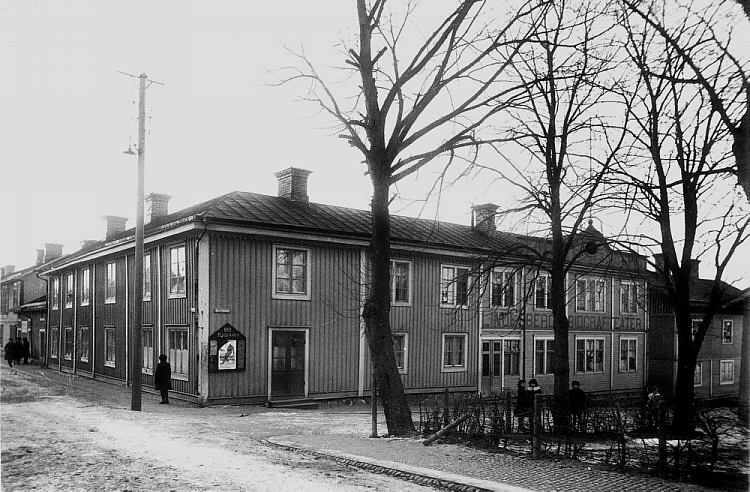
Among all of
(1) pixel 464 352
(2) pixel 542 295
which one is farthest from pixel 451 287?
(2) pixel 542 295

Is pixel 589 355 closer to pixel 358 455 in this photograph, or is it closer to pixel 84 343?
pixel 84 343

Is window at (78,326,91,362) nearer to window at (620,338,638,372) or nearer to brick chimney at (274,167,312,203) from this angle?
brick chimney at (274,167,312,203)

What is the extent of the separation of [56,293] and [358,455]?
3146 cm

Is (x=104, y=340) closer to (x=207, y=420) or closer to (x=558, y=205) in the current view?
(x=207, y=420)

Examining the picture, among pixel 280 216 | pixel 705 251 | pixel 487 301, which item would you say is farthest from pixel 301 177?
pixel 705 251

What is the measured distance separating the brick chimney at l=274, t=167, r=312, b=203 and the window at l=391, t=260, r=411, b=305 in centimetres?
439

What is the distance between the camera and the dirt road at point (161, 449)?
9.05m

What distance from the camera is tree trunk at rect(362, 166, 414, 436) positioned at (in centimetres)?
1415

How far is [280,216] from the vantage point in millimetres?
22562

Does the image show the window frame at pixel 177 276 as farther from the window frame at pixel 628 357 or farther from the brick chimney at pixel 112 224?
the window frame at pixel 628 357

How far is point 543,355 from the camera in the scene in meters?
32.2

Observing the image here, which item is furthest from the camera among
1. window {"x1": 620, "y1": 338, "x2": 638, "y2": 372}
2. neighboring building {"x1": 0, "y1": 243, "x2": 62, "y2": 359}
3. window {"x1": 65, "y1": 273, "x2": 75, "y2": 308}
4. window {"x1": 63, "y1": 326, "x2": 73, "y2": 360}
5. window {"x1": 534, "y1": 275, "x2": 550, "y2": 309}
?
neighboring building {"x1": 0, "y1": 243, "x2": 62, "y2": 359}

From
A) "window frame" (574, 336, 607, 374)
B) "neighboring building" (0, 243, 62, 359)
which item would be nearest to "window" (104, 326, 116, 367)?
"neighboring building" (0, 243, 62, 359)

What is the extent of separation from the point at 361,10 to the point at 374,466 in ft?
30.4
